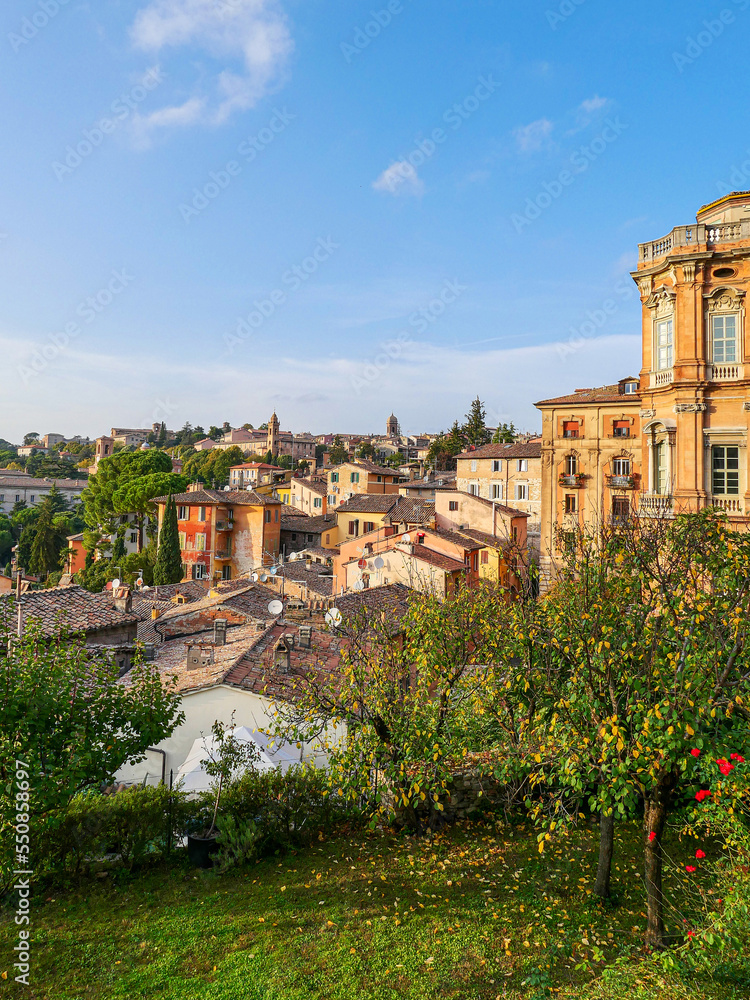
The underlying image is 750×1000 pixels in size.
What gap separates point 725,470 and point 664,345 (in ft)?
16.5

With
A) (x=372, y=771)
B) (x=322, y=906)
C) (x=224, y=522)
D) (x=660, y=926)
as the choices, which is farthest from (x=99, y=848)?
(x=224, y=522)

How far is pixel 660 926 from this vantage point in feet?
21.9

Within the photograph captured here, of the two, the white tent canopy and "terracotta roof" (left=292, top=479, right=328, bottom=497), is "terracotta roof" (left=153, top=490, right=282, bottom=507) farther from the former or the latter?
the white tent canopy

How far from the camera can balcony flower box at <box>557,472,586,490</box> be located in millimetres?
32094

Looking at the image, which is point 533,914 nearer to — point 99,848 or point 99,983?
point 99,983

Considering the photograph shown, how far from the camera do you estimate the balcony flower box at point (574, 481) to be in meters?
32.1

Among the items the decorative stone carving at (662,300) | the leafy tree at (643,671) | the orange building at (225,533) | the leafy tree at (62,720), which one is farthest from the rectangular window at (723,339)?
the orange building at (225,533)

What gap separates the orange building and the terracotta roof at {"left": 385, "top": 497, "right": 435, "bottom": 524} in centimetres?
1057

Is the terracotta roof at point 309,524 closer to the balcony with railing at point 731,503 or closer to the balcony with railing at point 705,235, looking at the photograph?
the balcony with railing at point 731,503

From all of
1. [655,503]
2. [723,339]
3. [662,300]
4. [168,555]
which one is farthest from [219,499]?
[723,339]

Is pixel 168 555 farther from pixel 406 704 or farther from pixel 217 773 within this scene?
pixel 406 704

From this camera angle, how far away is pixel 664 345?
2139 centimetres

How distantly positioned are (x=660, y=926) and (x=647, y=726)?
8.11ft

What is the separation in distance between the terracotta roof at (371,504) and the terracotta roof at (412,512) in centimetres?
120
